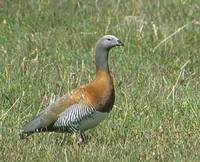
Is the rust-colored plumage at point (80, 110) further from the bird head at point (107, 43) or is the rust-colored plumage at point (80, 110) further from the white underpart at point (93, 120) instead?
the bird head at point (107, 43)

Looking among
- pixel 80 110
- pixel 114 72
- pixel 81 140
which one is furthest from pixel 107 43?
pixel 114 72

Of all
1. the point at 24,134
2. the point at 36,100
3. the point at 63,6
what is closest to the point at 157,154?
the point at 24,134

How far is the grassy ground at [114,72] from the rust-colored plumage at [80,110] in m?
0.13

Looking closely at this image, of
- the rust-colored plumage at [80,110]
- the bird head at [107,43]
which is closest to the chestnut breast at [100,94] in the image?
the rust-colored plumage at [80,110]

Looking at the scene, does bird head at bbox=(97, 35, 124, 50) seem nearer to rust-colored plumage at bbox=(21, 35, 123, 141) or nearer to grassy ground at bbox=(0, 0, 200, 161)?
rust-colored plumage at bbox=(21, 35, 123, 141)

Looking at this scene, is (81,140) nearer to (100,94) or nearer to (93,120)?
(93,120)

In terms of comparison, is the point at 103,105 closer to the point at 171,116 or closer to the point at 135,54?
the point at 171,116

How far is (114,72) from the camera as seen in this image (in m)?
9.98

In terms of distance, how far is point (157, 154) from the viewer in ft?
24.2

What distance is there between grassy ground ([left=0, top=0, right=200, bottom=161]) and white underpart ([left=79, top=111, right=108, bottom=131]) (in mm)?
135

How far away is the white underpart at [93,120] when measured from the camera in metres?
7.62

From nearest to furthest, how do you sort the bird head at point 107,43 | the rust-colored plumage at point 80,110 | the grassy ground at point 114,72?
the grassy ground at point 114,72 < the rust-colored plumage at point 80,110 < the bird head at point 107,43

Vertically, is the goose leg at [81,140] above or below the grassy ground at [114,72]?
above

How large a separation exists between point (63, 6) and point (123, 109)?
3.91 metres
